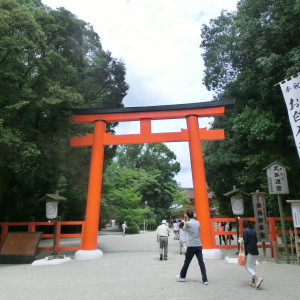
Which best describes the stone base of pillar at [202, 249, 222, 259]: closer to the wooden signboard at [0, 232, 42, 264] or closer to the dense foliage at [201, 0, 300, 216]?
the dense foliage at [201, 0, 300, 216]

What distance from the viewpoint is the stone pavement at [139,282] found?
481 centimetres

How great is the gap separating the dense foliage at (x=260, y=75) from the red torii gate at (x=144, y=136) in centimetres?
168

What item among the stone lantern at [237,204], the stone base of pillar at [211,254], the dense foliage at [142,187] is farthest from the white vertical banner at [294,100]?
the dense foliage at [142,187]

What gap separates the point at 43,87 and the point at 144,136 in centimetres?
426

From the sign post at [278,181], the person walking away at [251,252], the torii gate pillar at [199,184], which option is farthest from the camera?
the torii gate pillar at [199,184]

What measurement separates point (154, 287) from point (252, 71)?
32.3ft

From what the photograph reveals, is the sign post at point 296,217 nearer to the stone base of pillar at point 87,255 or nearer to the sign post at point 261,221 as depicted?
the sign post at point 261,221

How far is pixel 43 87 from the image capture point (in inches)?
385

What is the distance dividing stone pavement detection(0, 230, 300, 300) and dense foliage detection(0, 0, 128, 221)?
3.44 metres

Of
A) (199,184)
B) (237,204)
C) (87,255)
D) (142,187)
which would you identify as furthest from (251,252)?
(142,187)

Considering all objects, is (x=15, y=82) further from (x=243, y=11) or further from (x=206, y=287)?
(x=243, y=11)

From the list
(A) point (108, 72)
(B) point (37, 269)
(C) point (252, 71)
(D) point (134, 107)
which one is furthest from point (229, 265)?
(A) point (108, 72)

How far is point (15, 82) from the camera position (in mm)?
8633

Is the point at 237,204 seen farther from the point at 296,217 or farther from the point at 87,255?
the point at 87,255
